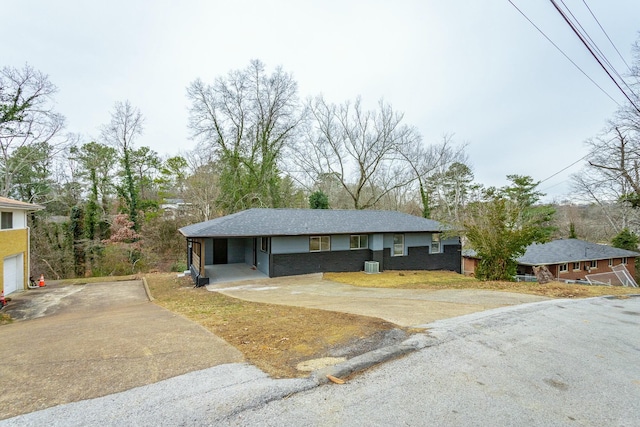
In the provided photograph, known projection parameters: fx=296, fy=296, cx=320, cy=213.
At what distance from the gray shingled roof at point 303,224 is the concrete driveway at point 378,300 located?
2371mm

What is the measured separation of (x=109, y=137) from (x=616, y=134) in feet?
120

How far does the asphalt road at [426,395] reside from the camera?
275 centimetres

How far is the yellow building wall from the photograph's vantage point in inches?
495

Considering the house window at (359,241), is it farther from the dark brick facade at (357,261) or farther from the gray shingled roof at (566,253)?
the gray shingled roof at (566,253)

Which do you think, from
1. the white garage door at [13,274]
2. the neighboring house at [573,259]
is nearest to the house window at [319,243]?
Result: the neighboring house at [573,259]

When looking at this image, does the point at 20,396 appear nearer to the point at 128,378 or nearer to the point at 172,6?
the point at 128,378

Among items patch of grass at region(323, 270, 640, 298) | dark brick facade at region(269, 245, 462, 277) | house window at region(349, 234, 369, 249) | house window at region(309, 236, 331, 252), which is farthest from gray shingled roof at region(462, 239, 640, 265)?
house window at region(309, 236, 331, 252)

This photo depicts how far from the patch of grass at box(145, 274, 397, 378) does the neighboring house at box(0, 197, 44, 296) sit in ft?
33.7

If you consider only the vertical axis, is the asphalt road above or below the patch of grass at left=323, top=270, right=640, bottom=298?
above

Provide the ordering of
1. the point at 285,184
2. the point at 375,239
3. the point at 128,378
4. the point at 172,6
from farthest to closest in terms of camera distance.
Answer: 1. the point at 285,184
2. the point at 375,239
3. the point at 172,6
4. the point at 128,378

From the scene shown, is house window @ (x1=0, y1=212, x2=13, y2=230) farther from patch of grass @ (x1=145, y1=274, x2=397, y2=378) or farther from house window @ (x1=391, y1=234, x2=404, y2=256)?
house window @ (x1=391, y1=234, x2=404, y2=256)

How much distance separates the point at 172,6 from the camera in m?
10.1

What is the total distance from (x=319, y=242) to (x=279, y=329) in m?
10.3

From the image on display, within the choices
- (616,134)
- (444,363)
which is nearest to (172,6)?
(444,363)
